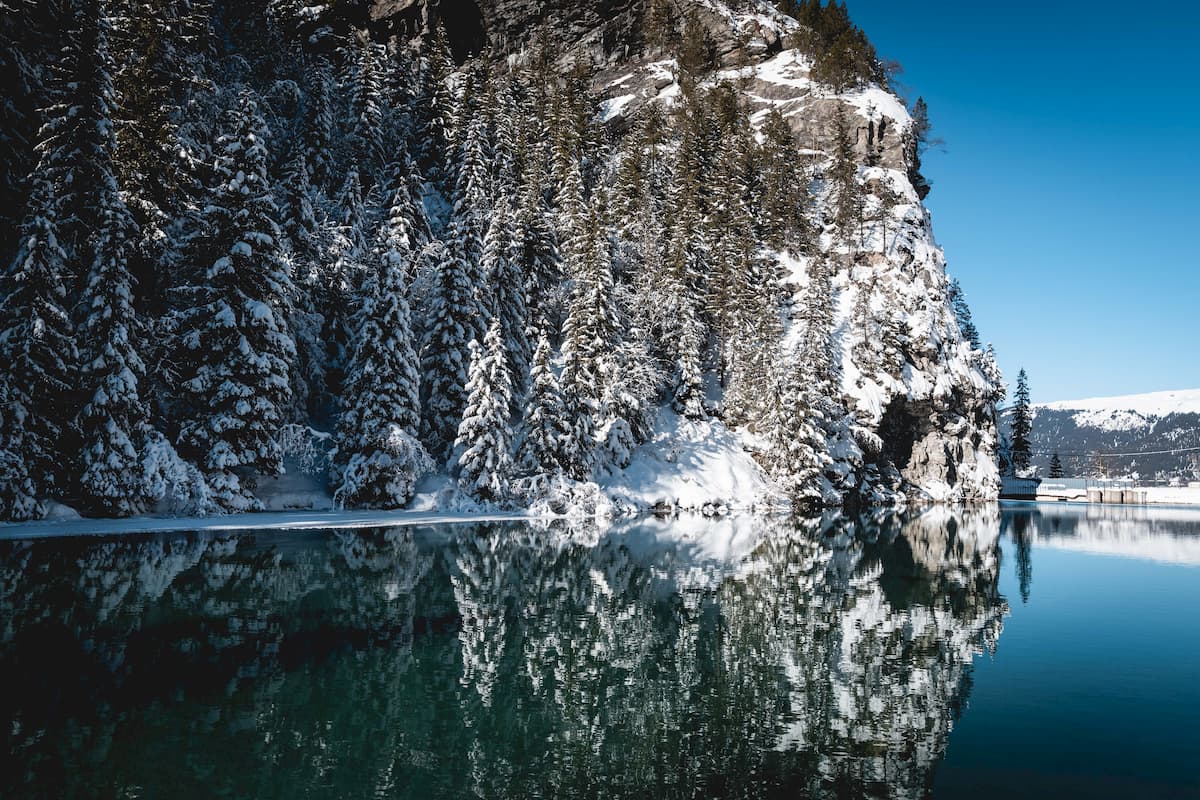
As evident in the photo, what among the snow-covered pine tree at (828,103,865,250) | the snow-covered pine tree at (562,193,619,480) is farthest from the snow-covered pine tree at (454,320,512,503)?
the snow-covered pine tree at (828,103,865,250)

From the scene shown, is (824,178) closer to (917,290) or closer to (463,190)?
(917,290)

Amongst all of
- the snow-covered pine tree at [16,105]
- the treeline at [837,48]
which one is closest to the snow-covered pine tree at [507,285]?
the snow-covered pine tree at [16,105]

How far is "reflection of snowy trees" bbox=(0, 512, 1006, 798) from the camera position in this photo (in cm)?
826

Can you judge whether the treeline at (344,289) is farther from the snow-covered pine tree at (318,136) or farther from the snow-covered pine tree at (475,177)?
the snow-covered pine tree at (475,177)

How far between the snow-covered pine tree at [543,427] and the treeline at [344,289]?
211 mm

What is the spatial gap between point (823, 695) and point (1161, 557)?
112 ft

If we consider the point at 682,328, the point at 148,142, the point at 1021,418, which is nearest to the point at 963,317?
the point at 1021,418

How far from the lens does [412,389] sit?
42.8 m

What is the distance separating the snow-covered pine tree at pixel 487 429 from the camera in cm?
4378

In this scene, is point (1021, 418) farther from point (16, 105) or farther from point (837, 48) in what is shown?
point (16, 105)

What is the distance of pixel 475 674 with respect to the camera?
476 inches

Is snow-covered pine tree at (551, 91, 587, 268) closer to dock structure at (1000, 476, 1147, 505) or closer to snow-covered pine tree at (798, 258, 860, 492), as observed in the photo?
snow-covered pine tree at (798, 258, 860, 492)

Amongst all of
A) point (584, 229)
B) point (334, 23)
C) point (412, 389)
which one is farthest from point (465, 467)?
point (334, 23)

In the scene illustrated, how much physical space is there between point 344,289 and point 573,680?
41.7 m
